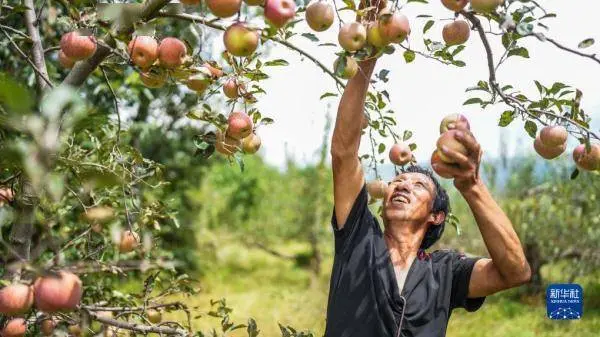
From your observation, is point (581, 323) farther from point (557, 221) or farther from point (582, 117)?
point (582, 117)

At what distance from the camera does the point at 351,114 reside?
1589 millimetres

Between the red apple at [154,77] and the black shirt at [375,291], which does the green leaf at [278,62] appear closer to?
the red apple at [154,77]

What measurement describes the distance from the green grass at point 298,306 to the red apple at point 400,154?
3154 mm

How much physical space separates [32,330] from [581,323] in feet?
15.4

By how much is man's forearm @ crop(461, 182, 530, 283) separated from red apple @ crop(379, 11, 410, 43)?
1.25 feet

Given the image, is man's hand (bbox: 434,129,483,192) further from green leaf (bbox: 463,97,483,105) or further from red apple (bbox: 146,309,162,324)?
red apple (bbox: 146,309,162,324)

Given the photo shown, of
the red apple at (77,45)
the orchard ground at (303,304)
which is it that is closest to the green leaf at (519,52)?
the red apple at (77,45)

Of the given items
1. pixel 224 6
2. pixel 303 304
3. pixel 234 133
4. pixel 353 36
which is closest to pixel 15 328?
pixel 234 133

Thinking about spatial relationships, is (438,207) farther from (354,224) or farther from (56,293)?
(56,293)

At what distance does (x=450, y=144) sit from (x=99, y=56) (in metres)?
0.81

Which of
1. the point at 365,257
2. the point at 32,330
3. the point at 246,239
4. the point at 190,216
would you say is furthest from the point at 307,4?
the point at 246,239

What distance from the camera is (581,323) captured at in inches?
222

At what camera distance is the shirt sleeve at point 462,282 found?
5.86 ft

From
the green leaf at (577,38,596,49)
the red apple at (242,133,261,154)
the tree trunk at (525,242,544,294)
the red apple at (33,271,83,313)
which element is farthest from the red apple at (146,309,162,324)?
the tree trunk at (525,242,544,294)
